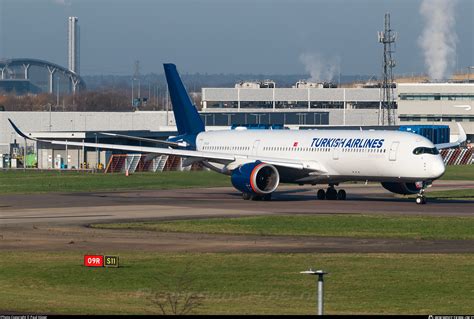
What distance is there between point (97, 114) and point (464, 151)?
2015 inches

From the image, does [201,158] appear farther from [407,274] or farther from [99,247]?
[407,274]

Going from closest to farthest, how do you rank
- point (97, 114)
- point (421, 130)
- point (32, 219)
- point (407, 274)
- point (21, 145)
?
point (407, 274) → point (32, 219) → point (421, 130) → point (21, 145) → point (97, 114)

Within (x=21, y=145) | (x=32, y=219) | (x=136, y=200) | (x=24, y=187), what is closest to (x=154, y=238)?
(x=32, y=219)

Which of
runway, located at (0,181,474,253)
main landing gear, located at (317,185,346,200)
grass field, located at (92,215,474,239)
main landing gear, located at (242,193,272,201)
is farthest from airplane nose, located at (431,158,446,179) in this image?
main landing gear, located at (242,193,272,201)

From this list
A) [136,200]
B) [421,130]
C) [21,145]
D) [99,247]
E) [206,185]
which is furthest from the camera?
[21,145]

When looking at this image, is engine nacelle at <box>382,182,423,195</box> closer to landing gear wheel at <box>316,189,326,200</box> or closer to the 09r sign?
landing gear wheel at <box>316,189,326,200</box>

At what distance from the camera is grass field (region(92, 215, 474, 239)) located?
43469 millimetres

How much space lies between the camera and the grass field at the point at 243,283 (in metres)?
25.8

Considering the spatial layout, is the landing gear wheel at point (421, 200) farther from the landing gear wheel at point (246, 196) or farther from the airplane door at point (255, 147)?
the airplane door at point (255, 147)

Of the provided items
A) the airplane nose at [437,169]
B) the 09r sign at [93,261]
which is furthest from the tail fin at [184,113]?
the 09r sign at [93,261]

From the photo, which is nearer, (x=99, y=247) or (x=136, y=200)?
(x=99, y=247)

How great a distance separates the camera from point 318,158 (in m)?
63.0

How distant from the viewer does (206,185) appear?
8081 centimetres

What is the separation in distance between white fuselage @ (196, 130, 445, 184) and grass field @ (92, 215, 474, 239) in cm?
827
